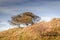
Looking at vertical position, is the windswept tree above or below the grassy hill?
below

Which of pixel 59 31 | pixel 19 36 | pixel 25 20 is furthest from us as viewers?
pixel 25 20

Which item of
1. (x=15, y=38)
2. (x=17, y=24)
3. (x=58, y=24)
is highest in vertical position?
(x=58, y=24)

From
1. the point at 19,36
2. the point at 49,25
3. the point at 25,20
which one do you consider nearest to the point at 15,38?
the point at 19,36

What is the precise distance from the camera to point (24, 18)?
212 feet

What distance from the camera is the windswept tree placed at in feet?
207

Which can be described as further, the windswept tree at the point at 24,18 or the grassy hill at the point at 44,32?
the windswept tree at the point at 24,18

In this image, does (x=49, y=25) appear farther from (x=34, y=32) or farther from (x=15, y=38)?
(x=15, y=38)

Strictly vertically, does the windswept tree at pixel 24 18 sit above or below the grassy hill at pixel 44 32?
below

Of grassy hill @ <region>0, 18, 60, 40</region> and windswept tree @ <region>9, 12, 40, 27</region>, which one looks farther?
windswept tree @ <region>9, 12, 40, 27</region>

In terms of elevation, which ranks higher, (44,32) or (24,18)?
(44,32)

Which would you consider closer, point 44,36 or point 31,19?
point 44,36

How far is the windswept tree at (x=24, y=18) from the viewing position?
63094 millimetres

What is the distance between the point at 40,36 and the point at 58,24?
283 cm

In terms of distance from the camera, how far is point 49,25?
23703 mm
